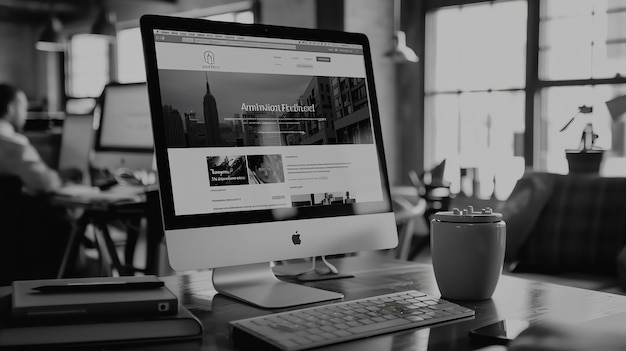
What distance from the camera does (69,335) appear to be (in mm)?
836

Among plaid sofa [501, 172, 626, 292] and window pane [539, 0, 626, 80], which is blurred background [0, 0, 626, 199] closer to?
window pane [539, 0, 626, 80]

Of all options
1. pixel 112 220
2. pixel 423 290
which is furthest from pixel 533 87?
pixel 423 290

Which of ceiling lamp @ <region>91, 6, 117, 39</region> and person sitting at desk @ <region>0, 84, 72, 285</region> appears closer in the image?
person sitting at desk @ <region>0, 84, 72, 285</region>

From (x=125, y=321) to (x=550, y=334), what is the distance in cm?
52

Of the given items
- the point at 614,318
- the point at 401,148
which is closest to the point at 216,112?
the point at 614,318

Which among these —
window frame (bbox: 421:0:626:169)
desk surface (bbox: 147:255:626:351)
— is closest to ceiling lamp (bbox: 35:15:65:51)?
window frame (bbox: 421:0:626:169)

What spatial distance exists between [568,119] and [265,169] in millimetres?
4137

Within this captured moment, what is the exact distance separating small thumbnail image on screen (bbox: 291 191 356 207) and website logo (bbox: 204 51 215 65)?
272 mm

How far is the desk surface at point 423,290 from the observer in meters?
0.88

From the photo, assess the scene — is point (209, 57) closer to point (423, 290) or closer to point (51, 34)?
point (423, 290)

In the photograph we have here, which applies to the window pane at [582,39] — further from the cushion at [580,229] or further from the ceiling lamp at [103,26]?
the ceiling lamp at [103,26]

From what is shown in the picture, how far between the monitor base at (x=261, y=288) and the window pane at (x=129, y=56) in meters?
7.78

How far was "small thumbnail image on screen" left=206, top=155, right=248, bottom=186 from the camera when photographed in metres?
1.13

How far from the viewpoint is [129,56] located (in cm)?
880
